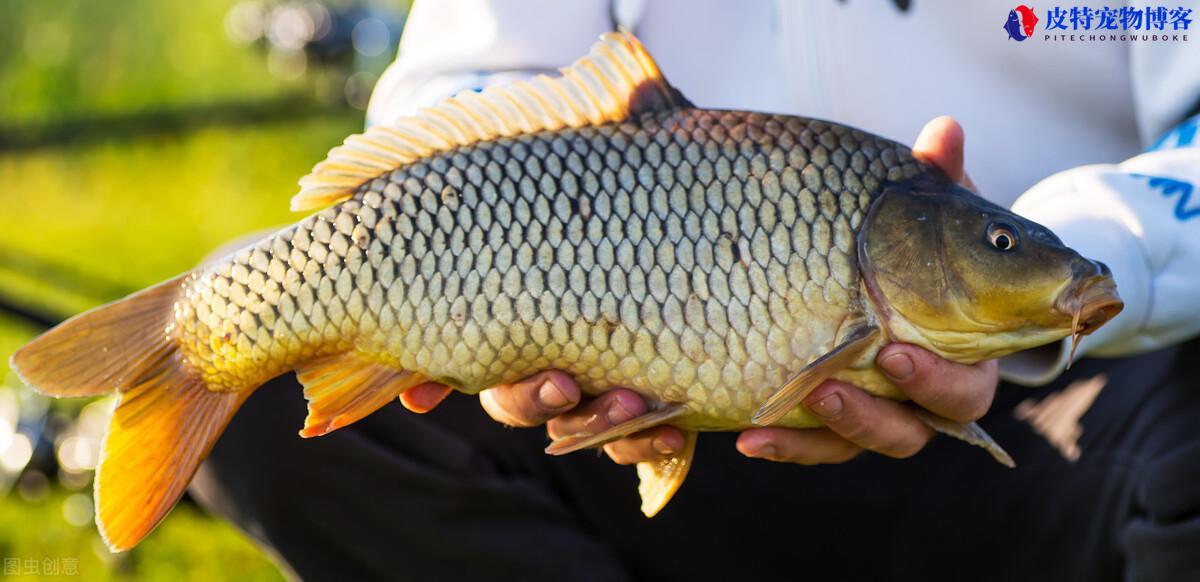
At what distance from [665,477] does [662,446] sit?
0.03 metres

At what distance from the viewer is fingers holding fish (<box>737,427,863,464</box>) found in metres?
1.12

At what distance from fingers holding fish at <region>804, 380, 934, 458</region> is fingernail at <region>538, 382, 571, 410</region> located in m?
0.19

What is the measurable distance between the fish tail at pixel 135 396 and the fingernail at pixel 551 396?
245 mm

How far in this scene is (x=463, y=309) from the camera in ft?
3.38

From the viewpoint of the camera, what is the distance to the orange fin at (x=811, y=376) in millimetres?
981

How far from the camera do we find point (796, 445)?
44.7 inches

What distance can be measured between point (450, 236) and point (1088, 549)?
65 centimetres

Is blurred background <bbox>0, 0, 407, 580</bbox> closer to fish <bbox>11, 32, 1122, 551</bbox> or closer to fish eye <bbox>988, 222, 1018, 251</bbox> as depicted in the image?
fish <bbox>11, 32, 1122, 551</bbox>

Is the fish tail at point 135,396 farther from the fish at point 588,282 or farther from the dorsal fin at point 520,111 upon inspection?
the dorsal fin at point 520,111

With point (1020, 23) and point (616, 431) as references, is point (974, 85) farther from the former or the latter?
point (616, 431)

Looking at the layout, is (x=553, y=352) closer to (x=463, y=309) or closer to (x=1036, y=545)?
(x=463, y=309)

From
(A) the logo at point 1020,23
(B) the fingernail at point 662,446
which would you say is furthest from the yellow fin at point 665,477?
(A) the logo at point 1020,23

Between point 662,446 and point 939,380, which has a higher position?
point 939,380

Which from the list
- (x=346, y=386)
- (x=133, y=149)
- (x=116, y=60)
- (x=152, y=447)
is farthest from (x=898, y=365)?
(x=116, y=60)
